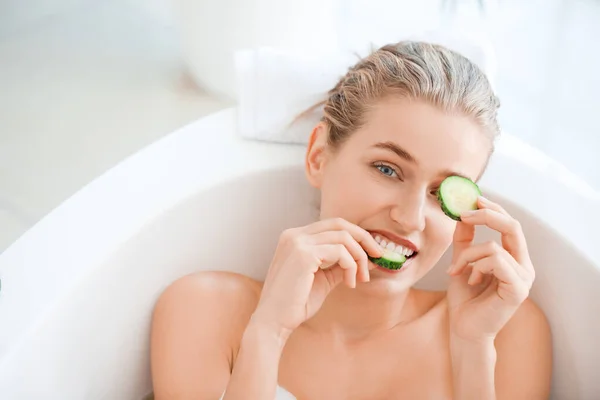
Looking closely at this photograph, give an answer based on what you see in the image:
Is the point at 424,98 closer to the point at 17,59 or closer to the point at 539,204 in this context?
the point at 539,204

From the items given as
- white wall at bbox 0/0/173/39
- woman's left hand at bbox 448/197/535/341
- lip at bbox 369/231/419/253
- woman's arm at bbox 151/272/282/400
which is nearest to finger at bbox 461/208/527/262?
woman's left hand at bbox 448/197/535/341

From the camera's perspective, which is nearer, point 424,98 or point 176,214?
point 424,98

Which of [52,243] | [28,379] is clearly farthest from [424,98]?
[28,379]

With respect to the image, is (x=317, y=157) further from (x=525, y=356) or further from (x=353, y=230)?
(x=525, y=356)

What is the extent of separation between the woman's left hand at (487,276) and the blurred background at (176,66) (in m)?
1.16

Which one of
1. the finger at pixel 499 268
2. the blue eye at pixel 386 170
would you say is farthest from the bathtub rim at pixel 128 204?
the blue eye at pixel 386 170

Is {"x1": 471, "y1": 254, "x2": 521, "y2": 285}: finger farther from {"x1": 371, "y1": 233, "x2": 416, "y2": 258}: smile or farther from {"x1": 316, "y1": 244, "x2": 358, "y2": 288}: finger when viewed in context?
{"x1": 316, "y1": 244, "x2": 358, "y2": 288}: finger

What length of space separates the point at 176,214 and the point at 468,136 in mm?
624

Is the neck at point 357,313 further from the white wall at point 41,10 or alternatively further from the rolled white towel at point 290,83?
the white wall at point 41,10

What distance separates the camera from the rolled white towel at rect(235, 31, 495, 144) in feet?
5.74

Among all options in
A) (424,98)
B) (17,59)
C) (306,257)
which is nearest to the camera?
(306,257)

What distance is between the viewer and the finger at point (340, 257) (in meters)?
1.26

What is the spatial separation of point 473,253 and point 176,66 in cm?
216

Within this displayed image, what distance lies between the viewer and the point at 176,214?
1621 millimetres
